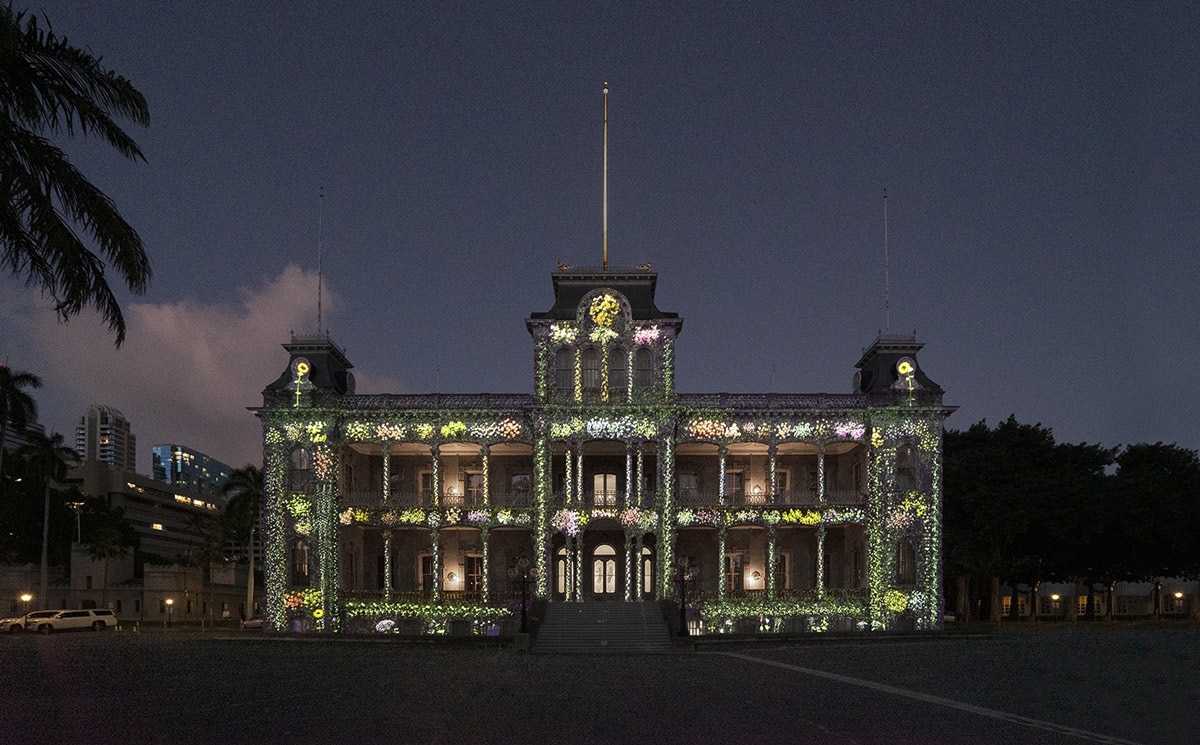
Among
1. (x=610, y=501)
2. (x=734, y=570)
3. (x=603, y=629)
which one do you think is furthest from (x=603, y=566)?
(x=603, y=629)

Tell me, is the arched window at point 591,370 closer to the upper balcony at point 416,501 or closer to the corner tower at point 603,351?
the corner tower at point 603,351

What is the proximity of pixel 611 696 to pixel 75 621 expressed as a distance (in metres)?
44.2

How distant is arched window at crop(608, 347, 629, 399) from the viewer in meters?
47.2

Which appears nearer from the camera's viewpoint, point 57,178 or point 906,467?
point 57,178

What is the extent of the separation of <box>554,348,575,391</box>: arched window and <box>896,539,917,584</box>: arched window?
576 inches

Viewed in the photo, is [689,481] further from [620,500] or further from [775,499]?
[620,500]

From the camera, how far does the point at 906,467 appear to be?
4722 centimetres

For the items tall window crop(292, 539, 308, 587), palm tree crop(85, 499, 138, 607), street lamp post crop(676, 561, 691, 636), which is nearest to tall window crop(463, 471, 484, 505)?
tall window crop(292, 539, 308, 587)

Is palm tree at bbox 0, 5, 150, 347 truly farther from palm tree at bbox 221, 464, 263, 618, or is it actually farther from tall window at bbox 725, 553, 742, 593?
palm tree at bbox 221, 464, 263, 618

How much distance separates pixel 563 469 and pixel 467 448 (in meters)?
4.16

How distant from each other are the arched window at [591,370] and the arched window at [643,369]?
1539 mm

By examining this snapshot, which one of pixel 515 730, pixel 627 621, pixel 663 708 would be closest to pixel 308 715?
pixel 515 730

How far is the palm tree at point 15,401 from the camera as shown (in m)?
55.6

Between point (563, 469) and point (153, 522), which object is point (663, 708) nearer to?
point (563, 469)
